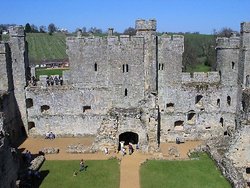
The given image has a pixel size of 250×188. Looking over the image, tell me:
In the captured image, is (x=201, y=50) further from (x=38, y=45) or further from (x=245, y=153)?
(x=245, y=153)

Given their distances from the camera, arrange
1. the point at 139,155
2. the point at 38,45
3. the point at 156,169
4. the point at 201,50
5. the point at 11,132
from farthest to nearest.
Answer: the point at 38,45 < the point at 201,50 < the point at 11,132 < the point at 139,155 < the point at 156,169

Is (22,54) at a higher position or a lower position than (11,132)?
higher

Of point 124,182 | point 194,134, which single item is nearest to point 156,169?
point 124,182

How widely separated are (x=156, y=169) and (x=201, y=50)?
7336 centimetres

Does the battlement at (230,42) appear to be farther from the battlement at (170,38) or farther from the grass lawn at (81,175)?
the grass lawn at (81,175)

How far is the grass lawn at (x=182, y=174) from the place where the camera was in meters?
24.6

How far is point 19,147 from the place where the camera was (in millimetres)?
32562

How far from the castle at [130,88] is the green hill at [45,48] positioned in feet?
167

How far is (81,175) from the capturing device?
26.3m

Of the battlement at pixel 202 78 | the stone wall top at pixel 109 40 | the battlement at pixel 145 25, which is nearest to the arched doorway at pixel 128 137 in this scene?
the battlement at pixel 202 78

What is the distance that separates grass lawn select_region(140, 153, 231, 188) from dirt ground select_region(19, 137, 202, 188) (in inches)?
30.1

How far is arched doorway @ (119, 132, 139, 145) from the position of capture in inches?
1307

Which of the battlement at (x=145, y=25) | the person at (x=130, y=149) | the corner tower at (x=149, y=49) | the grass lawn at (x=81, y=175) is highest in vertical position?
the battlement at (x=145, y=25)

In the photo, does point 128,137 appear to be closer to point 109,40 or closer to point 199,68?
point 109,40
